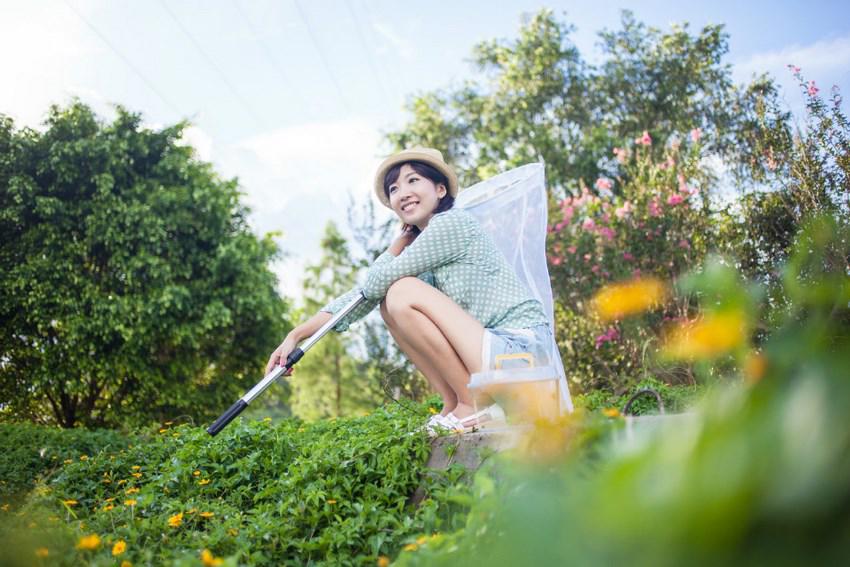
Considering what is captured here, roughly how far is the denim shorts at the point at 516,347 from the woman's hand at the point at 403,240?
0.75 m

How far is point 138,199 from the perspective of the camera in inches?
371

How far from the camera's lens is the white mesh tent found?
10.7 ft

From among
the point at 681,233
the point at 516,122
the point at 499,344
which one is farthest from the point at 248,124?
the point at 499,344

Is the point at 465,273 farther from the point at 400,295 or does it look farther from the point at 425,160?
the point at 425,160

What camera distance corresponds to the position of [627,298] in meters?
6.62

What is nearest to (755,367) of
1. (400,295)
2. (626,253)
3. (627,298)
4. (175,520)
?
(175,520)

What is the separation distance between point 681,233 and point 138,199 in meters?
6.72

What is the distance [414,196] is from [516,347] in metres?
0.91

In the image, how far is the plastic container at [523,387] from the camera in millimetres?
2242

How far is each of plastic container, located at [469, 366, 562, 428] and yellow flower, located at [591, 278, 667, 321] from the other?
14.3ft

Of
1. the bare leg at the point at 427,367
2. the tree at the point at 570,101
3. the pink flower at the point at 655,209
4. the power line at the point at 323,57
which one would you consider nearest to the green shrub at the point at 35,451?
the bare leg at the point at 427,367

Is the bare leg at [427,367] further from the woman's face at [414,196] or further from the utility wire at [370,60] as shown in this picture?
the utility wire at [370,60]

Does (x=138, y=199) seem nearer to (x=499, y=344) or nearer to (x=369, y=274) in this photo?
(x=369, y=274)

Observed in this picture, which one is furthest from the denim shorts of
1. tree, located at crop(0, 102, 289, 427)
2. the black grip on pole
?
tree, located at crop(0, 102, 289, 427)
